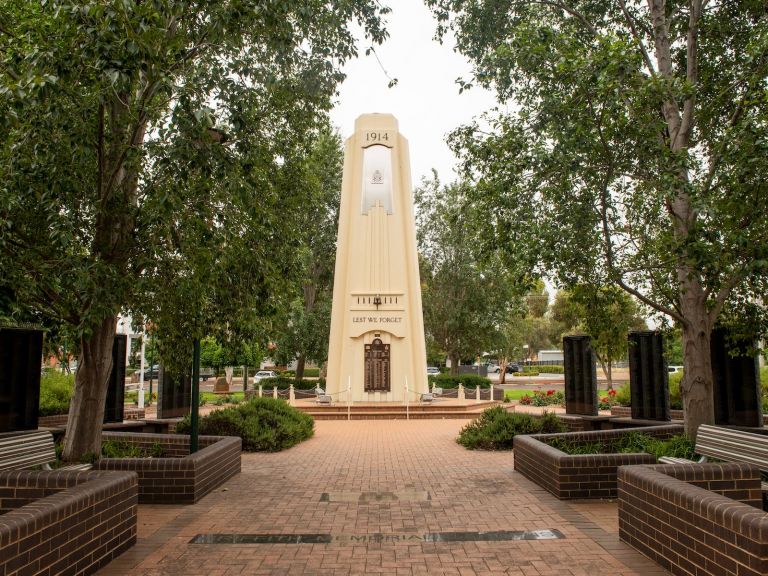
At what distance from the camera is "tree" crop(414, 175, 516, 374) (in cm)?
3578

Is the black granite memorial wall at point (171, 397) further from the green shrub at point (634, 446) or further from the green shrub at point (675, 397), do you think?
the green shrub at point (675, 397)

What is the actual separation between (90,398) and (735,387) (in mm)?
12543

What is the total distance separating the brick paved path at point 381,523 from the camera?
5.36 metres

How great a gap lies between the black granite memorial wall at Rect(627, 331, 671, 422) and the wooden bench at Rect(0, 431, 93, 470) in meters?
11.9

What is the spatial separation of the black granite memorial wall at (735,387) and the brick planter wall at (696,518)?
7632 millimetres

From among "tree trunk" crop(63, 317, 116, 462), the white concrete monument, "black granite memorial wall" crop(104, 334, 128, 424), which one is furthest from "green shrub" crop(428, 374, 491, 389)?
"tree trunk" crop(63, 317, 116, 462)

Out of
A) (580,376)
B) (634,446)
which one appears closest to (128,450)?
(634,446)

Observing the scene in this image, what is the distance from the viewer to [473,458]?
Result: 464 inches

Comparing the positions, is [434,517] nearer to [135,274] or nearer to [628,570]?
[628,570]

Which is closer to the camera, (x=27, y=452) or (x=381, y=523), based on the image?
(x=381, y=523)

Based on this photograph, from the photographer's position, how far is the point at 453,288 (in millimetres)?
36531

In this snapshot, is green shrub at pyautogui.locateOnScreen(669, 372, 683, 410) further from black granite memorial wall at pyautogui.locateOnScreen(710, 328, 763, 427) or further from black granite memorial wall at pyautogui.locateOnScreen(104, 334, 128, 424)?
black granite memorial wall at pyautogui.locateOnScreen(104, 334, 128, 424)

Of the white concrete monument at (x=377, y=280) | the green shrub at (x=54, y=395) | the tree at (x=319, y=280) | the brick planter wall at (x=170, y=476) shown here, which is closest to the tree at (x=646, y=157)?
the brick planter wall at (x=170, y=476)

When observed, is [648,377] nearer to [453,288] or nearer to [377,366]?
[377,366]
